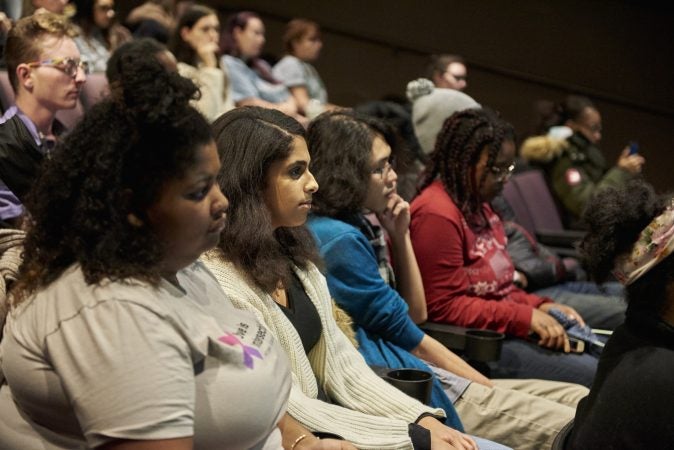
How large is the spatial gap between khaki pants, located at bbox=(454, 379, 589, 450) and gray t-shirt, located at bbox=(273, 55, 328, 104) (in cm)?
306

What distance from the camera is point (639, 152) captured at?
19.1 ft

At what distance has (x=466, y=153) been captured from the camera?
2.68 metres

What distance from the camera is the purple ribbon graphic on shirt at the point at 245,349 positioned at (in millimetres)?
1135

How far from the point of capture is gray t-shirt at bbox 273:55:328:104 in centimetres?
500

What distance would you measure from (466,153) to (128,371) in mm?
1831

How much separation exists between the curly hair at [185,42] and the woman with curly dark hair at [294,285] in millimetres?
2508

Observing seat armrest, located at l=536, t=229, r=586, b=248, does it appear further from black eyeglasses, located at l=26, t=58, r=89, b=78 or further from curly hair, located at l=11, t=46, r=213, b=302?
curly hair, located at l=11, t=46, r=213, b=302

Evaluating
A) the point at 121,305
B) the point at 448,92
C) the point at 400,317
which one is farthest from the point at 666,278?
the point at 448,92

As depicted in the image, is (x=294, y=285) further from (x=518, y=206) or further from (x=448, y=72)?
(x=448, y=72)

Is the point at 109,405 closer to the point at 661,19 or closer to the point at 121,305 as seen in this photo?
the point at 121,305

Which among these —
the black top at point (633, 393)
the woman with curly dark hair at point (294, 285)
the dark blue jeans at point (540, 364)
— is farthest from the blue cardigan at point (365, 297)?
the black top at point (633, 393)

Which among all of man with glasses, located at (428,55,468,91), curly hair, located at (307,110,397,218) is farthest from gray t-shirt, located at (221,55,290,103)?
curly hair, located at (307,110,397,218)

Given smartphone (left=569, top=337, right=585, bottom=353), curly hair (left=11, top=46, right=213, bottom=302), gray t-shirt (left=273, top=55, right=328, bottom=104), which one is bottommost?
gray t-shirt (left=273, top=55, right=328, bottom=104)

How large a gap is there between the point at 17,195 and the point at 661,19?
4.68 metres
